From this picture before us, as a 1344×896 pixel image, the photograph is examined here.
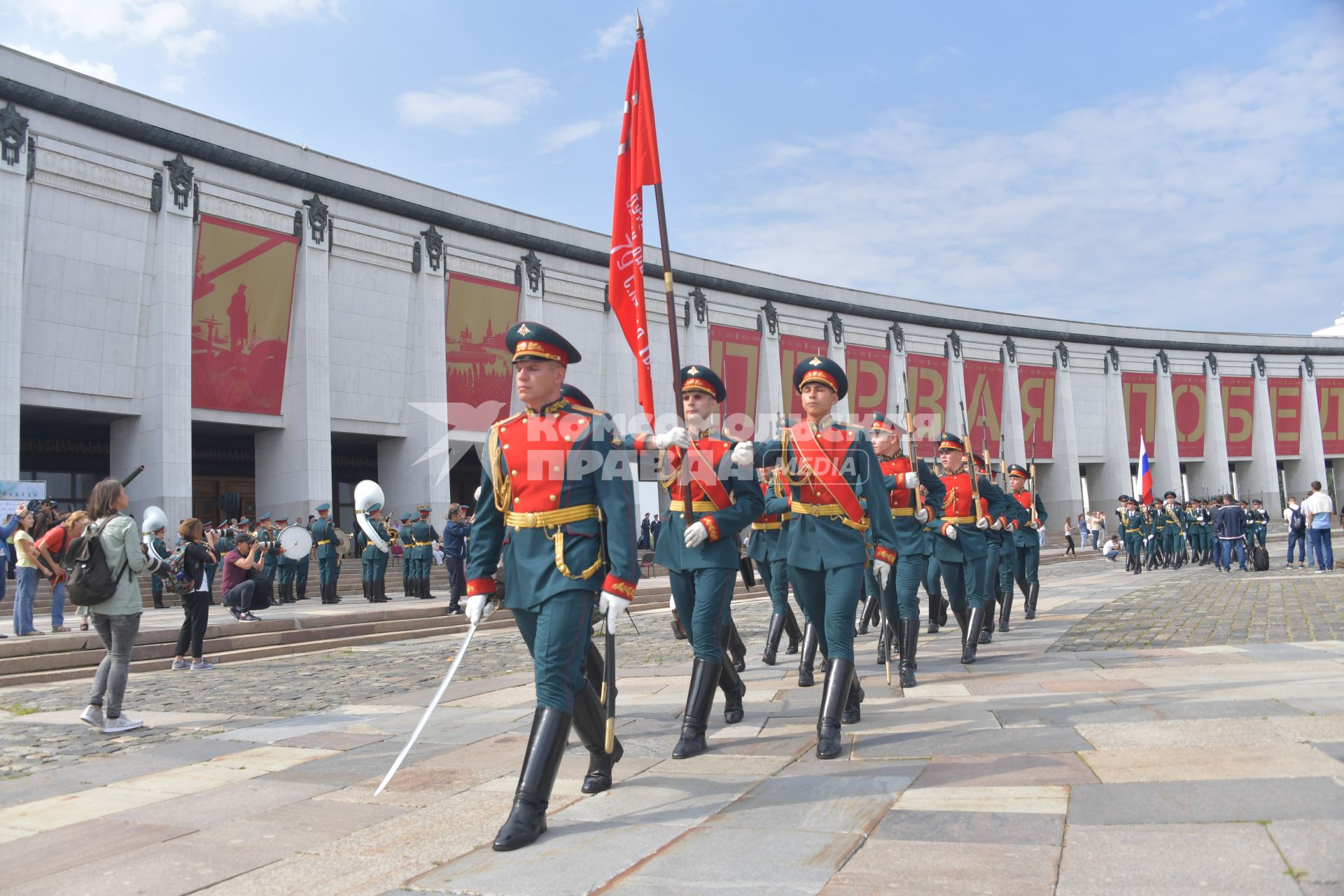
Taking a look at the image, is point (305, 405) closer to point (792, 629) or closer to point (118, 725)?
point (792, 629)

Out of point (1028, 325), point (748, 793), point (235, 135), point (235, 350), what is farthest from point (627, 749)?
point (1028, 325)

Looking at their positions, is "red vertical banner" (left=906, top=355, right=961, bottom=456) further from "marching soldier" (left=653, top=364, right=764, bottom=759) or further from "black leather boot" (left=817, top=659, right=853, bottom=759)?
"black leather boot" (left=817, top=659, right=853, bottom=759)

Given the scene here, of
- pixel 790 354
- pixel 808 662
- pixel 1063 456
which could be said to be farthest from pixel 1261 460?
pixel 808 662

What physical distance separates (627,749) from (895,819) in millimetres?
2040

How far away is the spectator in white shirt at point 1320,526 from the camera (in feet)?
59.0

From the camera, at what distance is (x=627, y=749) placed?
525 centimetres

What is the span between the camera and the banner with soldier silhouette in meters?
27.0

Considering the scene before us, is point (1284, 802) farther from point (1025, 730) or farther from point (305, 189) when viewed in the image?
point (305, 189)

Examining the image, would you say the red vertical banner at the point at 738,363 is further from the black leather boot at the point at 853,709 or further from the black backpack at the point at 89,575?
the black leather boot at the point at 853,709

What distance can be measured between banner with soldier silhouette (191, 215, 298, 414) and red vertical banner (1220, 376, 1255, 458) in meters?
53.4

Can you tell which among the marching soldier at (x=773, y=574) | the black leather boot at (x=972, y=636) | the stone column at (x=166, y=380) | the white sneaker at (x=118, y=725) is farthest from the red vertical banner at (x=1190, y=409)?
the white sneaker at (x=118, y=725)

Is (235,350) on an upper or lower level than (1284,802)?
upper

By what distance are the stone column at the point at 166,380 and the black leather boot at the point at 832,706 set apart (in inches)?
967

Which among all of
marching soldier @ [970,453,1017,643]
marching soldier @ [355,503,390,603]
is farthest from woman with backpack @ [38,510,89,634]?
marching soldier @ [970,453,1017,643]
